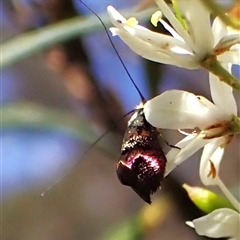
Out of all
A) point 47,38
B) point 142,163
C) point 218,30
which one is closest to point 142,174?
point 142,163

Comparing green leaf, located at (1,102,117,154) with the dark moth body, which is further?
green leaf, located at (1,102,117,154)

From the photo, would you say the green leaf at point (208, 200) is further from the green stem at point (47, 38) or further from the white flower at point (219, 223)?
the green stem at point (47, 38)

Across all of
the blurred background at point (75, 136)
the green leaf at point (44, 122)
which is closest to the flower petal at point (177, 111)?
the blurred background at point (75, 136)

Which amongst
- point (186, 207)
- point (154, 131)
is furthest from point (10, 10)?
point (154, 131)

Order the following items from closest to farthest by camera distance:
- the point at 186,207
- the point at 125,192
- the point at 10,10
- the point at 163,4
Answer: the point at 163,4 → the point at 186,207 → the point at 10,10 → the point at 125,192

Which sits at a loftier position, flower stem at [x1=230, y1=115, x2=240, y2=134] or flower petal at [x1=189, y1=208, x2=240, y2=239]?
flower stem at [x1=230, y1=115, x2=240, y2=134]

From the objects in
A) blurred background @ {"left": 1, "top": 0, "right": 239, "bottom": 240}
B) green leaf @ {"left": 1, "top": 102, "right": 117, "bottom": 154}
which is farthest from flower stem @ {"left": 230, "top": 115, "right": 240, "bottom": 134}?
green leaf @ {"left": 1, "top": 102, "right": 117, "bottom": 154}

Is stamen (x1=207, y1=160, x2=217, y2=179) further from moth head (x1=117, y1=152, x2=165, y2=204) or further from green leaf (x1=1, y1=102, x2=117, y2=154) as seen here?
green leaf (x1=1, y1=102, x2=117, y2=154)

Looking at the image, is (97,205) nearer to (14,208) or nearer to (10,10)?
(14,208)
